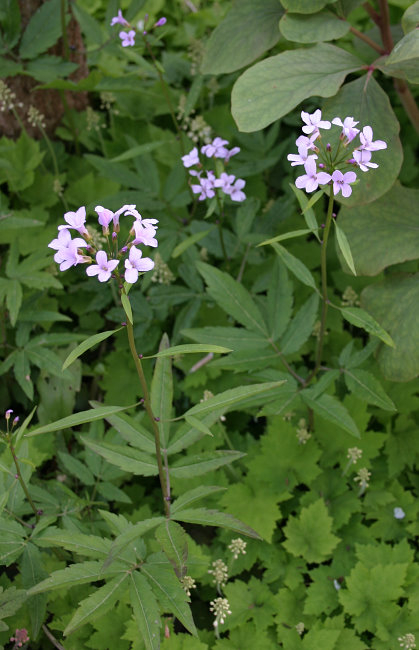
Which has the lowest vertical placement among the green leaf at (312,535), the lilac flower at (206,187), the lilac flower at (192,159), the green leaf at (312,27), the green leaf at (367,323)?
the green leaf at (312,535)

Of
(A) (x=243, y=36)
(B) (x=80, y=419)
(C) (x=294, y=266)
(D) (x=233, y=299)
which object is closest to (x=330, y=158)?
(C) (x=294, y=266)

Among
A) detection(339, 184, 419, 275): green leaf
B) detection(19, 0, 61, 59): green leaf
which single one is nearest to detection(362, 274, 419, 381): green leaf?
detection(339, 184, 419, 275): green leaf

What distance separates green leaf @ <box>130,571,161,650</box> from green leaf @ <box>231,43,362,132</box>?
124cm

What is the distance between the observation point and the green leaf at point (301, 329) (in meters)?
1.90

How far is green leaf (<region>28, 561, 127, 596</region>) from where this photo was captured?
1.39m

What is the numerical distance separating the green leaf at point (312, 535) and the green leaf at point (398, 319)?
49 centimetres

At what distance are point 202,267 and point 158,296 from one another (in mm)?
383

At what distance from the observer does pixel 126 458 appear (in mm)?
1503

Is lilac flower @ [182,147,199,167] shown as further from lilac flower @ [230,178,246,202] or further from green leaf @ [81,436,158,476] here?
green leaf @ [81,436,158,476]

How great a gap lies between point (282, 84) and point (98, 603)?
4.87ft

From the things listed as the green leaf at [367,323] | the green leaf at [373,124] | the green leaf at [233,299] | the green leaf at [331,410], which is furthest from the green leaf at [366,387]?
the green leaf at [373,124]

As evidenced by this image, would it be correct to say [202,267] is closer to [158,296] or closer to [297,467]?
[158,296]

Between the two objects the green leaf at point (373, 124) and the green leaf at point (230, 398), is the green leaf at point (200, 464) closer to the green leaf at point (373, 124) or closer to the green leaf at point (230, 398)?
the green leaf at point (230, 398)

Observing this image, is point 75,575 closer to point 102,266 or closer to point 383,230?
point 102,266
